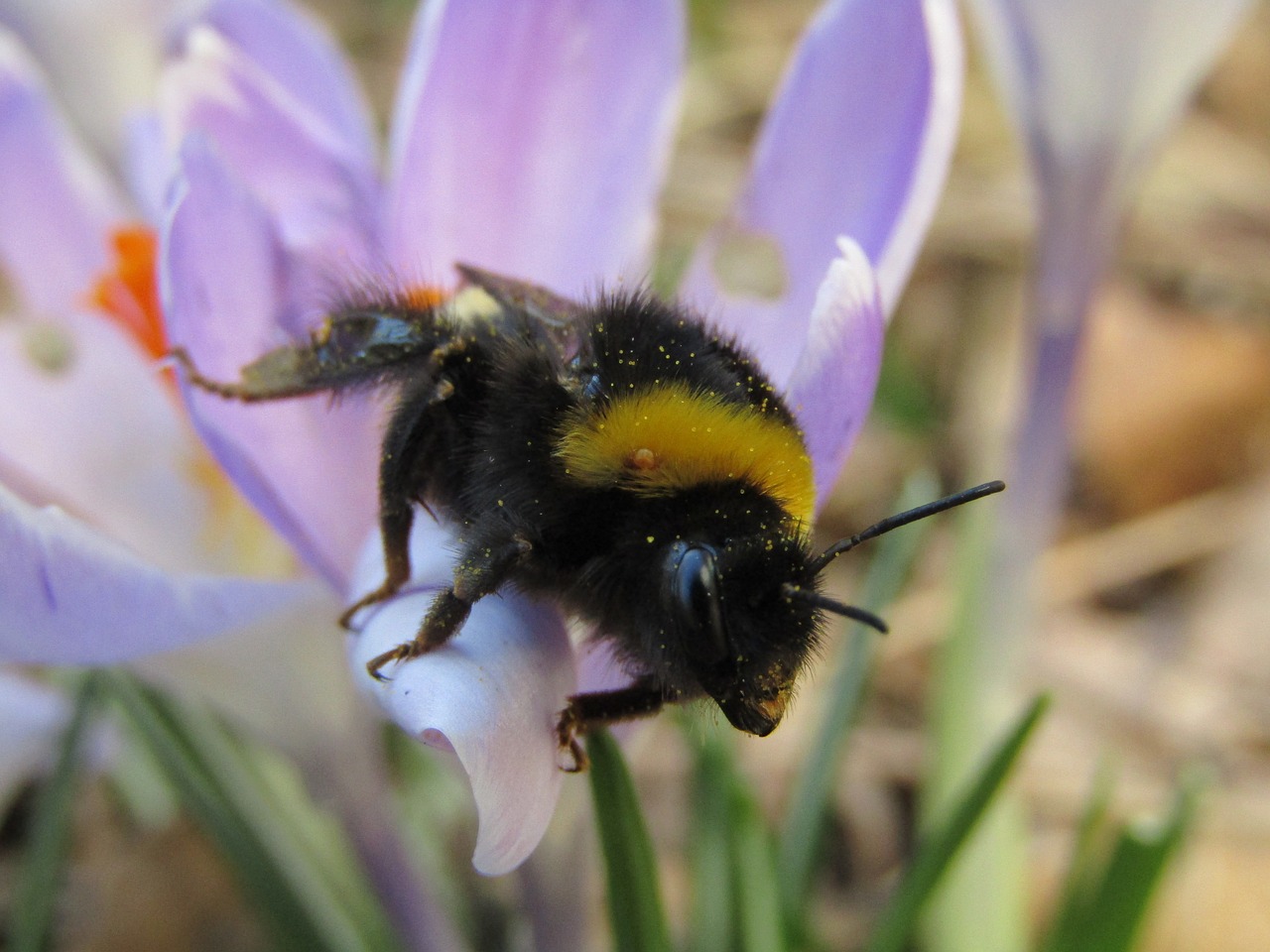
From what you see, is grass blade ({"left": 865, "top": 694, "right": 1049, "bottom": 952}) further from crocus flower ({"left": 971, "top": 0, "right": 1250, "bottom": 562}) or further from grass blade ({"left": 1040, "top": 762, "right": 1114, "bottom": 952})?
crocus flower ({"left": 971, "top": 0, "right": 1250, "bottom": 562})

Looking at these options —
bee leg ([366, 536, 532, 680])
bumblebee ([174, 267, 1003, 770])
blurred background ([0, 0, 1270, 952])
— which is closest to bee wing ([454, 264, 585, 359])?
bumblebee ([174, 267, 1003, 770])

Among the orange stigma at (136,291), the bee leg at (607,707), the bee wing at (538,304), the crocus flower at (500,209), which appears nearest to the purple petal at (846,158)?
the crocus flower at (500,209)

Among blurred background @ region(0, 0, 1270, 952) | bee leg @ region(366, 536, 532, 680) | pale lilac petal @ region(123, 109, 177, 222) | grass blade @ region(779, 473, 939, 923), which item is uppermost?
pale lilac petal @ region(123, 109, 177, 222)

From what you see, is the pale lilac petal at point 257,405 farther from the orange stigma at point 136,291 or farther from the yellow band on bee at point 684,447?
the yellow band on bee at point 684,447

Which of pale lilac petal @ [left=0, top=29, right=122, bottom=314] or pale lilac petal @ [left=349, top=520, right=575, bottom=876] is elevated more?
pale lilac petal @ [left=0, top=29, right=122, bottom=314]

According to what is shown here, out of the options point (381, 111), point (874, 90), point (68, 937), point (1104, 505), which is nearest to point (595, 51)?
point (874, 90)

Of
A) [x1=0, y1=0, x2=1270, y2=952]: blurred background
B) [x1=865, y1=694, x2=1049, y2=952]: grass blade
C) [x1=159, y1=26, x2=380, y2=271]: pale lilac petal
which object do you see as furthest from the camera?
[x1=0, y1=0, x2=1270, y2=952]: blurred background
